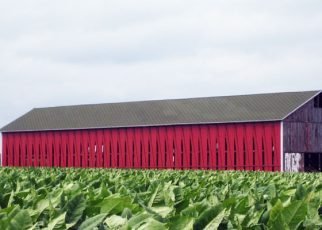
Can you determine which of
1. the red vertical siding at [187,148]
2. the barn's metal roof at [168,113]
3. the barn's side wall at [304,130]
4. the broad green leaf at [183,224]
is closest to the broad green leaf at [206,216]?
the broad green leaf at [183,224]

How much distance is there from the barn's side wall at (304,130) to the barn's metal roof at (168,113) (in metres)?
0.52

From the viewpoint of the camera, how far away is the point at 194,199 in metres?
4.95

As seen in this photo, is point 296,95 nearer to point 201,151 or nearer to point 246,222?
point 201,151

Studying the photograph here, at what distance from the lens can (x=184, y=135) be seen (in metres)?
42.8

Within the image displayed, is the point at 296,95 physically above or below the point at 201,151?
above

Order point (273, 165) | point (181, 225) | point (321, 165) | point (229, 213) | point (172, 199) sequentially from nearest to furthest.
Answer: point (181, 225), point (229, 213), point (172, 199), point (273, 165), point (321, 165)

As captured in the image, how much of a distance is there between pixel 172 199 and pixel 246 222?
893 mm

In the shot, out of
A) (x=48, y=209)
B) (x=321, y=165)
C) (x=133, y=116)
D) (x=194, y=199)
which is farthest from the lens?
(x=133, y=116)

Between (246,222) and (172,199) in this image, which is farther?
(172,199)

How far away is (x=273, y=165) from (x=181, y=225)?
124ft

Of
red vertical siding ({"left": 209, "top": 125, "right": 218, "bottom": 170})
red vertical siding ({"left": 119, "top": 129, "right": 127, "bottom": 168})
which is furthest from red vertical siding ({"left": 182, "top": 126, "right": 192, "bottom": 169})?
red vertical siding ({"left": 119, "top": 129, "right": 127, "bottom": 168})

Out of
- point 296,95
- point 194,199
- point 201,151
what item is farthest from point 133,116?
point 194,199

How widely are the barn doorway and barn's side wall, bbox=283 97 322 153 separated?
2.08ft

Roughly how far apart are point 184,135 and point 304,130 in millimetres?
7495
